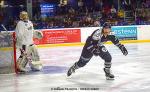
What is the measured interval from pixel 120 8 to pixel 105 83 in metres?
12.6

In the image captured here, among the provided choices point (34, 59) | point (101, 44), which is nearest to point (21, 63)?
point (34, 59)

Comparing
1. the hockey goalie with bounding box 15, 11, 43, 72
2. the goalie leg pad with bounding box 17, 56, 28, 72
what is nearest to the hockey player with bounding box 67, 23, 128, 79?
the hockey goalie with bounding box 15, 11, 43, 72

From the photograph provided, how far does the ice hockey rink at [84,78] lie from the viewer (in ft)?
27.5

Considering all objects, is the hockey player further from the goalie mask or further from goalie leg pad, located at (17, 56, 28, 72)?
goalie leg pad, located at (17, 56, 28, 72)

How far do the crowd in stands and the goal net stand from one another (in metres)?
7.55

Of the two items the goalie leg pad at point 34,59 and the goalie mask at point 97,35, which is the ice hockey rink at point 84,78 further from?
the goalie mask at point 97,35

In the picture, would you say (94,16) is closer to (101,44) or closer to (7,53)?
(7,53)

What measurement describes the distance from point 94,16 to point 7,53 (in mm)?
10120

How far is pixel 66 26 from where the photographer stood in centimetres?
1841

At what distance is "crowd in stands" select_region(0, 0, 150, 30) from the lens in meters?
18.7

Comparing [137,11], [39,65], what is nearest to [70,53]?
[39,65]

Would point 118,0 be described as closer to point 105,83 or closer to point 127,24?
point 127,24

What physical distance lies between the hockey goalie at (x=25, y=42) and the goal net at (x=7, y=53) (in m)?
0.16

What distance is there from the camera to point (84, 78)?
9.59 metres
